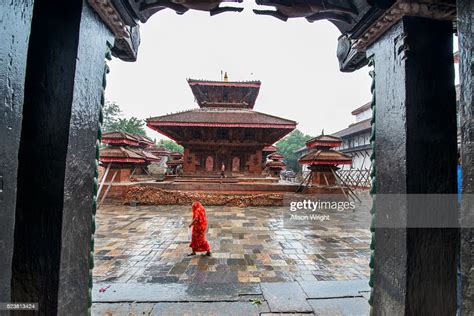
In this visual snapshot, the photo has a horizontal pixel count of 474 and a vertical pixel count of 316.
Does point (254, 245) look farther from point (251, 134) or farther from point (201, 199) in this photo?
point (251, 134)

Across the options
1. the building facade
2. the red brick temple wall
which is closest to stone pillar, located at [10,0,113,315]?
the red brick temple wall

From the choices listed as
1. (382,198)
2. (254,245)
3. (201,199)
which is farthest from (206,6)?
(201,199)

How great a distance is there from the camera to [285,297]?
294 centimetres

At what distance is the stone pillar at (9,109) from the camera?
3.16 feet

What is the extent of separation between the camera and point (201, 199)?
1104cm

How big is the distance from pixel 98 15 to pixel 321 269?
464 cm

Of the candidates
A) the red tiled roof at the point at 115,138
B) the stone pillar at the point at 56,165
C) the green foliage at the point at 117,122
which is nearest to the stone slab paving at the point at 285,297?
the stone pillar at the point at 56,165

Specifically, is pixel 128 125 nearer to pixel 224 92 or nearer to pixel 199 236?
pixel 224 92

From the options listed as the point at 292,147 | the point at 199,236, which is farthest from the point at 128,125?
the point at 199,236

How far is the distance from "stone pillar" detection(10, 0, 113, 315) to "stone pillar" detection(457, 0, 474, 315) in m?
2.25

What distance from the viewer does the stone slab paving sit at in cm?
267

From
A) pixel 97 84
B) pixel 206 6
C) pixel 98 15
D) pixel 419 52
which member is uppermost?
pixel 206 6

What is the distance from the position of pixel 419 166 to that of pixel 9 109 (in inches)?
94.5

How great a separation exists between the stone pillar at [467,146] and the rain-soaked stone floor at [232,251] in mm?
2814
